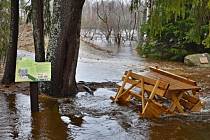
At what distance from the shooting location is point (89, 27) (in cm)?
5156

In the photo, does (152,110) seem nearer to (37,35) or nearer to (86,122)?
(86,122)

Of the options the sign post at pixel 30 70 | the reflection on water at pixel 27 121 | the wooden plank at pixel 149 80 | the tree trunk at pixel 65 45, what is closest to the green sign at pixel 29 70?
the sign post at pixel 30 70

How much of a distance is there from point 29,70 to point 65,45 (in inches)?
117

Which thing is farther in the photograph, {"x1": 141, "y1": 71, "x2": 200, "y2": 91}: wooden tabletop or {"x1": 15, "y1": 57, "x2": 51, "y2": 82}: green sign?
{"x1": 141, "y1": 71, "x2": 200, "y2": 91}: wooden tabletop

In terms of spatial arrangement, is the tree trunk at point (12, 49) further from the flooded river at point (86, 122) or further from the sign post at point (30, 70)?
the sign post at point (30, 70)

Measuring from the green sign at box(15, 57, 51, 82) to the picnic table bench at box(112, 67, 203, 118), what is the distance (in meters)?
2.55

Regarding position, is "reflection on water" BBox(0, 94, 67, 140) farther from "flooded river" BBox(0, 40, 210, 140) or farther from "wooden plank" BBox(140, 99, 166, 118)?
"wooden plank" BBox(140, 99, 166, 118)

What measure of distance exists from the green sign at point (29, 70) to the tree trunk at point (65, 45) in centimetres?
275

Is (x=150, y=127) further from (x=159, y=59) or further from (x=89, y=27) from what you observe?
(x=89, y=27)

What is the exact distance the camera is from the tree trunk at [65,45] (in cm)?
1188

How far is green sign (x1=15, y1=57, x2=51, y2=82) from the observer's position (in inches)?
366

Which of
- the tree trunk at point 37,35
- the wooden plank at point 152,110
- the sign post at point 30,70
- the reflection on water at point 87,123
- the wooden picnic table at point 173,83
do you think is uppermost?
the tree trunk at point 37,35

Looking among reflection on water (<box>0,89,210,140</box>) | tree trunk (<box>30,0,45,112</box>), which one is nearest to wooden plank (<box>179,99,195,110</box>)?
reflection on water (<box>0,89,210,140</box>)

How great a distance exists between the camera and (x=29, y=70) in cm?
932
